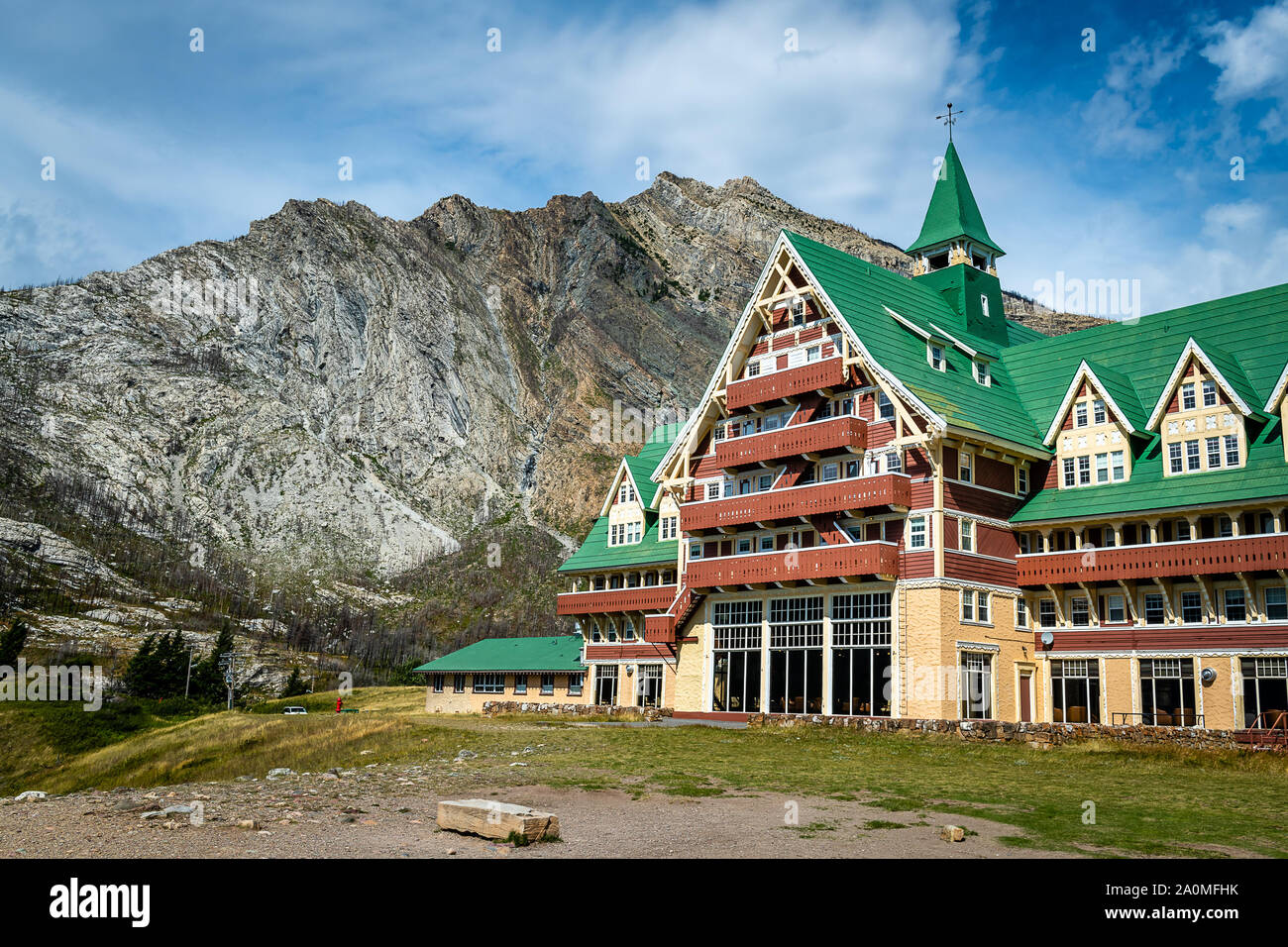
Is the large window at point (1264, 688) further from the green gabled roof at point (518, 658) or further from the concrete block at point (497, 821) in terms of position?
the green gabled roof at point (518, 658)

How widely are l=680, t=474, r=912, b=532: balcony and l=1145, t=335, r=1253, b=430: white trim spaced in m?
11.3

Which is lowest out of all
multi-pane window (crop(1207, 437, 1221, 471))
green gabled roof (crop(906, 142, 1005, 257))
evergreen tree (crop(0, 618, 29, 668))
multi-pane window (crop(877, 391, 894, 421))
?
evergreen tree (crop(0, 618, 29, 668))

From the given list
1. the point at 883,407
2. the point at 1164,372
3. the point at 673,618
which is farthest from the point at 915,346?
the point at 673,618

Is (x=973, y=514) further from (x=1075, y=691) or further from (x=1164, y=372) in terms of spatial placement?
(x=1164, y=372)

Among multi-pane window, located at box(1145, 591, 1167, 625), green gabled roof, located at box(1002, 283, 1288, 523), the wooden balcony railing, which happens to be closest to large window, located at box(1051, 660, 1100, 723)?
multi-pane window, located at box(1145, 591, 1167, 625)

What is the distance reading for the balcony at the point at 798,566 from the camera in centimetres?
4572

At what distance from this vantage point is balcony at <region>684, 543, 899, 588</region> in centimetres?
4572

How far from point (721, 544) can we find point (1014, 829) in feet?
128

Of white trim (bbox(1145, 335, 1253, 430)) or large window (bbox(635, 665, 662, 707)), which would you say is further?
large window (bbox(635, 665, 662, 707))

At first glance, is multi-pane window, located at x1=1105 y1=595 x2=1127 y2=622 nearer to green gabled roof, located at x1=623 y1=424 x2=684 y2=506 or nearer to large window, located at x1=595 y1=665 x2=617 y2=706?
green gabled roof, located at x1=623 y1=424 x2=684 y2=506

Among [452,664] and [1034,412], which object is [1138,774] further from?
[452,664]

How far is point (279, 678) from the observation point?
506 feet

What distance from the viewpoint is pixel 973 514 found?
47.1m
